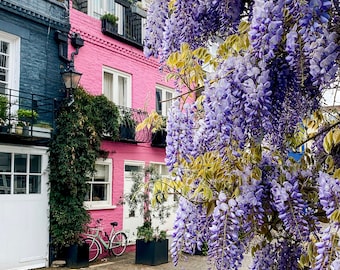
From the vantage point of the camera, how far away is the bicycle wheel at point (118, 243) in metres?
12.2

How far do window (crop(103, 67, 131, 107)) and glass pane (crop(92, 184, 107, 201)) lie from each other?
8.20ft

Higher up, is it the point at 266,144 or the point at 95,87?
the point at 95,87

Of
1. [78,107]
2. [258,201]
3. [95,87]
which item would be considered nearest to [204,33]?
[258,201]

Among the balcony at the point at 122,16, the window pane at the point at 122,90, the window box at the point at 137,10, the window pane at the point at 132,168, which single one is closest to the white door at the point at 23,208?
the window pane at the point at 132,168

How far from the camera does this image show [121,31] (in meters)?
13.6

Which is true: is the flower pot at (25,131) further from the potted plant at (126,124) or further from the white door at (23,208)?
the potted plant at (126,124)

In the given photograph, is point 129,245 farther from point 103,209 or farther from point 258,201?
point 258,201

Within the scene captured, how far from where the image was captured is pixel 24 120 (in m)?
9.70

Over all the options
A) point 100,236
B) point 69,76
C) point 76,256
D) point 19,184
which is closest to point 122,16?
point 69,76

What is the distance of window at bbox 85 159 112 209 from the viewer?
483 inches

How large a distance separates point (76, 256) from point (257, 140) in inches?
367

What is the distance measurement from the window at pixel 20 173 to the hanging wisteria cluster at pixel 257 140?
27.4 feet

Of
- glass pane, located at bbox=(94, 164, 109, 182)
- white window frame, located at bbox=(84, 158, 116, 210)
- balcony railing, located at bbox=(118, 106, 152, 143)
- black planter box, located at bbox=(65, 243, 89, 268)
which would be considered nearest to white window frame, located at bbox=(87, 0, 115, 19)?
balcony railing, located at bbox=(118, 106, 152, 143)

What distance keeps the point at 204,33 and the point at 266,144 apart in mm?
663
